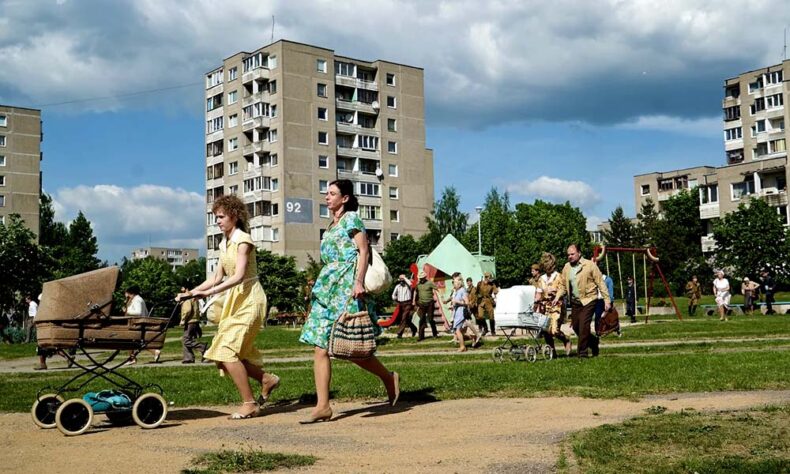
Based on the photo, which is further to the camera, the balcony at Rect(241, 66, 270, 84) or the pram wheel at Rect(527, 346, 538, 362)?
the balcony at Rect(241, 66, 270, 84)

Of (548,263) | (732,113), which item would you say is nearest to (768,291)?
(548,263)

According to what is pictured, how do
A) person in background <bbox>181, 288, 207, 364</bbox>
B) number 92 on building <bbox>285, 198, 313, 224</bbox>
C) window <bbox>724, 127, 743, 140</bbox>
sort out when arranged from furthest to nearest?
window <bbox>724, 127, 743, 140</bbox>
number 92 on building <bbox>285, 198, 313, 224</bbox>
person in background <bbox>181, 288, 207, 364</bbox>

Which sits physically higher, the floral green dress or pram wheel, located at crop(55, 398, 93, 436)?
the floral green dress

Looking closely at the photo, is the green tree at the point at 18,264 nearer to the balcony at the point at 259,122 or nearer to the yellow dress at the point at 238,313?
the yellow dress at the point at 238,313

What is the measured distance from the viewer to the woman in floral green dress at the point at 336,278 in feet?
27.5

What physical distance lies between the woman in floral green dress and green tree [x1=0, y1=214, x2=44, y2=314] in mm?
37847

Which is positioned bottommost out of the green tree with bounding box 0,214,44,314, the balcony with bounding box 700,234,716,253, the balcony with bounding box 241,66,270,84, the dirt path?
the dirt path

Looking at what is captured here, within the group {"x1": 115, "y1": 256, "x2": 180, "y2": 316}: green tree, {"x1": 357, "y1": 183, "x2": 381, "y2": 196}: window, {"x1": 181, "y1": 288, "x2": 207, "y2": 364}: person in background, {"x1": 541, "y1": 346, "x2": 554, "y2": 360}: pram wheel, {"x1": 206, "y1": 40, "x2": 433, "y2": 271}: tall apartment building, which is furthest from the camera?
{"x1": 357, "y1": 183, "x2": 381, "y2": 196}: window

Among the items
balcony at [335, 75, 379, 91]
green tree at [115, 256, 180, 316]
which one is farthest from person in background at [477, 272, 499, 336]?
balcony at [335, 75, 379, 91]

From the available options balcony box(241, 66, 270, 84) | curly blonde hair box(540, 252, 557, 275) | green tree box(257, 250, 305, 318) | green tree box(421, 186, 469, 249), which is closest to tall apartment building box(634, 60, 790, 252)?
green tree box(421, 186, 469, 249)

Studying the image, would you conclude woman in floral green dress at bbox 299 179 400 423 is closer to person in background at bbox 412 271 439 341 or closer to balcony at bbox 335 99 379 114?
person in background at bbox 412 271 439 341

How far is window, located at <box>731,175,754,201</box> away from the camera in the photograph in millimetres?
86250

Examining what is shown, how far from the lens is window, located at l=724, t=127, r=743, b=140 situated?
106363 millimetres

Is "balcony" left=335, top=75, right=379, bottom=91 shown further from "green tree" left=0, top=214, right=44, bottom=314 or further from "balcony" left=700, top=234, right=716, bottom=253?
"green tree" left=0, top=214, right=44, bottom=314
